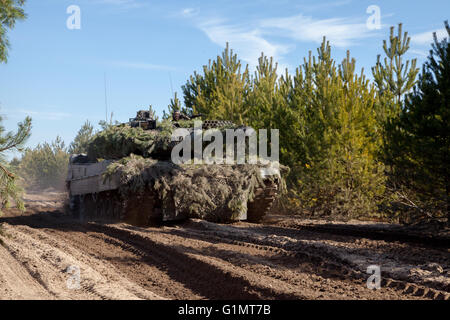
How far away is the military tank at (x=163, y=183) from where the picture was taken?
10.1 meters

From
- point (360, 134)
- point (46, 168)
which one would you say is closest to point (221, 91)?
point (360, 134)

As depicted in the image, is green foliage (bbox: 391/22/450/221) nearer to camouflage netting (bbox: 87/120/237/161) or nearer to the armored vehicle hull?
the armored vehicle hull

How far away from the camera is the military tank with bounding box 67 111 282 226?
10062 mm

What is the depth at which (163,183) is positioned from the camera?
1000 centimetres

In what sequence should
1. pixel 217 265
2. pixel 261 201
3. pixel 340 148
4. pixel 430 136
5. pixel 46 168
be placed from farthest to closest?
pixel 46 168 < pixel 340 148 < pixel 261 201 < pixel 430 136 < pixel 217 265

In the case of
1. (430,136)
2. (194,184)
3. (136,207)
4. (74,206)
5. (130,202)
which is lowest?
(74,206)

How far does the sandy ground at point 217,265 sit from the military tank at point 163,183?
2.71 feet

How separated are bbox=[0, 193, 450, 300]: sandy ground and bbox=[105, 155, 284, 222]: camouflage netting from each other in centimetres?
83

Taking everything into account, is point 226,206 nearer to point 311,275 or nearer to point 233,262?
point 233,262

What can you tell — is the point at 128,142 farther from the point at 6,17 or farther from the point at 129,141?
the point at 6,17

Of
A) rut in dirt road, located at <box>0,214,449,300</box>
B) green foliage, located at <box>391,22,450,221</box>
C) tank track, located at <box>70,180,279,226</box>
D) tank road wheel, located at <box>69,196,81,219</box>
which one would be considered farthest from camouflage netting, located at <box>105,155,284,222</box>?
tank road wheel, located at <box>69,196,81,219</box>

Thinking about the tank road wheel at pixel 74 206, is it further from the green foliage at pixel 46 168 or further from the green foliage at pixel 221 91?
the green foliage at pixel 46 168

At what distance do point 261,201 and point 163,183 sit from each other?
2.66 m
